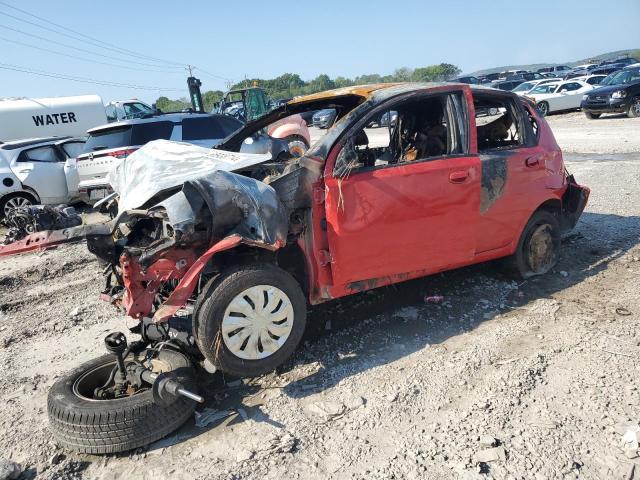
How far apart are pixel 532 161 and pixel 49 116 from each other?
18299mm

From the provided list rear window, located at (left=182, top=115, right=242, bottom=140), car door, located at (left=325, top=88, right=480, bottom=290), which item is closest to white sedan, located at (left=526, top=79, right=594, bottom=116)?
rear window, located at (left=182, top=115, right=242, bottom=140)

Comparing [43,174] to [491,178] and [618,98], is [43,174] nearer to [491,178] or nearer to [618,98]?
[491,178]

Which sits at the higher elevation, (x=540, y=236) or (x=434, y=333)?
(x=540, y=236)

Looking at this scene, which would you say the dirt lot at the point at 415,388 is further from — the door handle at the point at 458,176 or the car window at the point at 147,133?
the car window at the point at 147,133

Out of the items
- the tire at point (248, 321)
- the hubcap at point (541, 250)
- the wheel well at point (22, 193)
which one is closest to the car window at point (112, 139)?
the wheel well at point (22, 193)

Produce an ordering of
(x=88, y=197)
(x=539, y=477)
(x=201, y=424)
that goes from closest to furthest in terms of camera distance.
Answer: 1. (x=539, y=477)
2. (x=201, y=424)
3. (x=88, y=197)

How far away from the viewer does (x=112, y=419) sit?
2.75 m

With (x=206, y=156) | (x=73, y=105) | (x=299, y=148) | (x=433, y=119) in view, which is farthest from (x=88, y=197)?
(x=73, y=105)

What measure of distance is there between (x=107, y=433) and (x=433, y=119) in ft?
12.0

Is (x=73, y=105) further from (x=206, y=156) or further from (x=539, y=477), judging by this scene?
(x=539, y=477)

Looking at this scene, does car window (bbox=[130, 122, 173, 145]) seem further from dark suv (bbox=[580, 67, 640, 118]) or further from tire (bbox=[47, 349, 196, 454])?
dark suv (bbox=[580, 67, 640, 118])

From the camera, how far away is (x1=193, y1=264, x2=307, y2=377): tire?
309cm

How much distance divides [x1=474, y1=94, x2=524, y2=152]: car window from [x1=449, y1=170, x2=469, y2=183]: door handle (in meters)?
0.45

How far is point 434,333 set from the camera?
3.86 m
